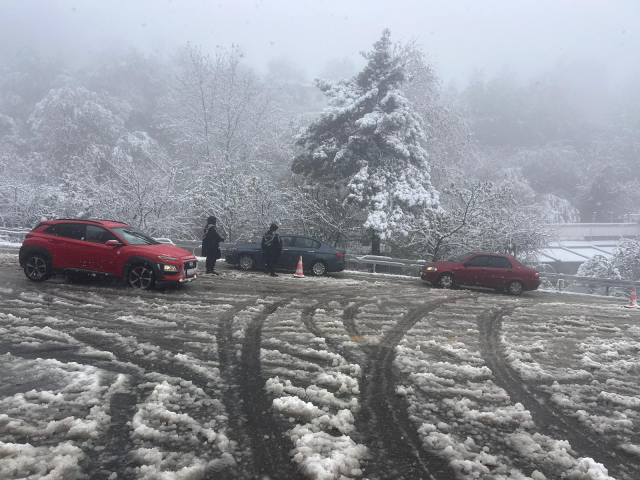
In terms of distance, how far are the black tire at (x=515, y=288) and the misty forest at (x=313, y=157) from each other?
17.4ft

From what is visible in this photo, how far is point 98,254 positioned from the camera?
10.2m

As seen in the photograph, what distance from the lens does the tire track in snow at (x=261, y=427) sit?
3299mm

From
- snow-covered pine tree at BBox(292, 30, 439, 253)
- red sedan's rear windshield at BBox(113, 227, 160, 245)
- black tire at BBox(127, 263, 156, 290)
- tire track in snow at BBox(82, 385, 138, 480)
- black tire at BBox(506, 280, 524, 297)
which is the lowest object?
tire track in snow at BBox(82, 385, 138, 480)

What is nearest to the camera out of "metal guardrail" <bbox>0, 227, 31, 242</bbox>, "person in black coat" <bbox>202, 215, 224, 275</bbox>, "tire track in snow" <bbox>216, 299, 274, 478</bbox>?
"tire track in snow" <bbox>216, 299, 274, 478</bbox>

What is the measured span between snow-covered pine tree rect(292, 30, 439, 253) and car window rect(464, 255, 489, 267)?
16.5ft

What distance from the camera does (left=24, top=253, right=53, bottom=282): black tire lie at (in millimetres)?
10328

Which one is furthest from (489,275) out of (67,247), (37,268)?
(37,268)

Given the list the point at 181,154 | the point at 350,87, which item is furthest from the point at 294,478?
the point at 181,154

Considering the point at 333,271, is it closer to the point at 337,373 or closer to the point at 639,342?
the point at 639,342

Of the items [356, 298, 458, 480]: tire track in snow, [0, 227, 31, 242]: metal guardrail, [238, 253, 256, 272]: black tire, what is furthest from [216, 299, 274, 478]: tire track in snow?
[0, 227, 31, 242]: metal guardrail

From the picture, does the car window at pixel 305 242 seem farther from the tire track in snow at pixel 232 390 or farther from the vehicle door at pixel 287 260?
the tire track in snow at pixel 232 390

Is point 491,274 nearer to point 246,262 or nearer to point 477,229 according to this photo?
point 477,229

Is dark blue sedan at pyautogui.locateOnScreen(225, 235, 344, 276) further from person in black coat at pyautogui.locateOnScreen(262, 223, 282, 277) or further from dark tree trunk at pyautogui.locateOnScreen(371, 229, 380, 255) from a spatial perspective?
dark tree trunk at pyautogui.locateOnScreen(371, 229, 380, 255)

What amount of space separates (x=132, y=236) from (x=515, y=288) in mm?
11975
